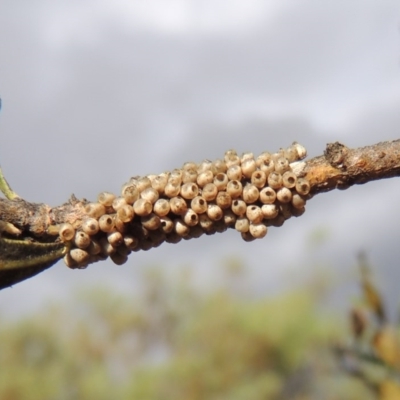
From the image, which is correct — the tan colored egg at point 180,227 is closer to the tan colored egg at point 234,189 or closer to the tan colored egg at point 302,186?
the tan colored egg at point 234,189

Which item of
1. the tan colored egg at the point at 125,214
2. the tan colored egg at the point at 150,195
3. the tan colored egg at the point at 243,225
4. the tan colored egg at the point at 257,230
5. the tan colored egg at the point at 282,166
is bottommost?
the tan colored egg at the point at 257,230

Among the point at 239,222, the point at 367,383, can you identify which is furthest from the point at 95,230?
the point at 367,383

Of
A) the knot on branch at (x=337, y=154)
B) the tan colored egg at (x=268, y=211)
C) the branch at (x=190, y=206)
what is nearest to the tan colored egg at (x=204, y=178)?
the branch at (x=190, y=206)

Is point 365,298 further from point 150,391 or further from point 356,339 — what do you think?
point 150,391

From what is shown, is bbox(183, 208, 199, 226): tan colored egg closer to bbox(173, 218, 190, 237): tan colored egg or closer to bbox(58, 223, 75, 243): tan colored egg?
bbox(173, 218, 190, 237): tan colored egg

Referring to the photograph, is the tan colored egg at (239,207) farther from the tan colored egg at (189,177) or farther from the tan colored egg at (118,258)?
the tan colored egg at (118,258)

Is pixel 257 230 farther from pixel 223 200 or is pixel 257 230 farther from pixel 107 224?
pixel 107 224

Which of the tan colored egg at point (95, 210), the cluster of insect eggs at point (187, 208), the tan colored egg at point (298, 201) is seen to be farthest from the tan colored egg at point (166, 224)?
the tan colored egg at point (298, 201)

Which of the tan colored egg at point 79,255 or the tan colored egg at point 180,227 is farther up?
the tan colored egg at point 180,227

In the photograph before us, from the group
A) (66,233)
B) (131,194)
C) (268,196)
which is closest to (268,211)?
(268,196)
